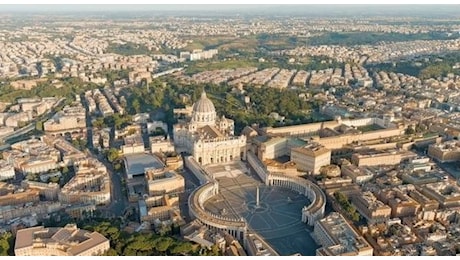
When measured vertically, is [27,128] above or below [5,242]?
below

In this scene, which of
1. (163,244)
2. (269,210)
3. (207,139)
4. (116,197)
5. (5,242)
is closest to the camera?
(163,244)

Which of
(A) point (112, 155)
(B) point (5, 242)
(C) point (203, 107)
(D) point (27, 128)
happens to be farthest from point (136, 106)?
(B) point (5, 242)

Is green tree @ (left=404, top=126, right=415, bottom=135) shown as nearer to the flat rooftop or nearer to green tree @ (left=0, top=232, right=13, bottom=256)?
the flat rooftop

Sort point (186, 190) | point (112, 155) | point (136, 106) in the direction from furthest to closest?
1. point (136, 106)
2. point (112, 155)
3. point (186, 190)

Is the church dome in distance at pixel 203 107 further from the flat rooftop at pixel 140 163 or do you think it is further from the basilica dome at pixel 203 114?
the flat rooftop at pixel 140 163

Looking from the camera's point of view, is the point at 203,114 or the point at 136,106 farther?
the point at 136,106

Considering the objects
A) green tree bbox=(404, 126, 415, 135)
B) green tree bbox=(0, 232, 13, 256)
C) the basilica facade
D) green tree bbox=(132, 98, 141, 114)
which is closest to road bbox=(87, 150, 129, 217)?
the basilica facade

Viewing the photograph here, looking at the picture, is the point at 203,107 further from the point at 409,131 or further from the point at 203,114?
the point at 409,131

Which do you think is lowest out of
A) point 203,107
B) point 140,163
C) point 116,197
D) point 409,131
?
point 116,197
